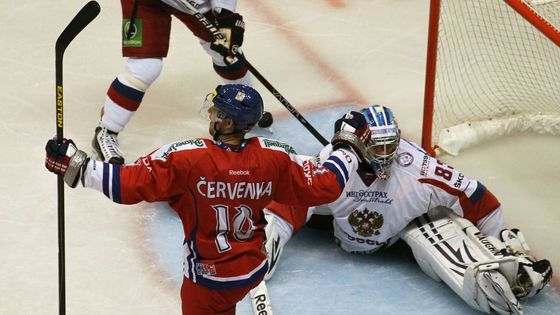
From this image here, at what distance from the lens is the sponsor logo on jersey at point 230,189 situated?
2.94m

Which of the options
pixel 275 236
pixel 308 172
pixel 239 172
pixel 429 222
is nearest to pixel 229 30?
A: pixel 275 236

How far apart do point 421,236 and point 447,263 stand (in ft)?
0.45

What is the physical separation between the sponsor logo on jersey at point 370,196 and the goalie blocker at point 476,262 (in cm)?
16

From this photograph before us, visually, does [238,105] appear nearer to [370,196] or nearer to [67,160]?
[67,160]

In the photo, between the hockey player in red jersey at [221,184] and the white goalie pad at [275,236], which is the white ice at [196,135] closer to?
the white goalie pad at [275,236]

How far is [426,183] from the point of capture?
3.75 m

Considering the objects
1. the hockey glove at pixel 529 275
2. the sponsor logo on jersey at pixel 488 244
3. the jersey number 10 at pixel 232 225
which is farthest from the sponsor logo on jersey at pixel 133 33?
the hockey glove at pixel 529 275

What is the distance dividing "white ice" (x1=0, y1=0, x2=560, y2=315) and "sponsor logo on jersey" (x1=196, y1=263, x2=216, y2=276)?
25.9 inches

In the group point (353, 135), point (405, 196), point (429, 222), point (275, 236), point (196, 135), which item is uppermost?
point (353, 135)

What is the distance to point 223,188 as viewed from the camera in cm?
295

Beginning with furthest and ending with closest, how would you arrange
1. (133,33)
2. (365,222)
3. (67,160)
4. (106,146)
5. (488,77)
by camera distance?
(488,77) < (106,146) < (133,33) < (365,222) < (67,160)

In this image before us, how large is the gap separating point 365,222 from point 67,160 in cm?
127

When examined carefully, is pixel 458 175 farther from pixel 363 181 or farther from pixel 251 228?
pixel 251 228

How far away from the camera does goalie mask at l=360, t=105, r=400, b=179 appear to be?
142 inches
